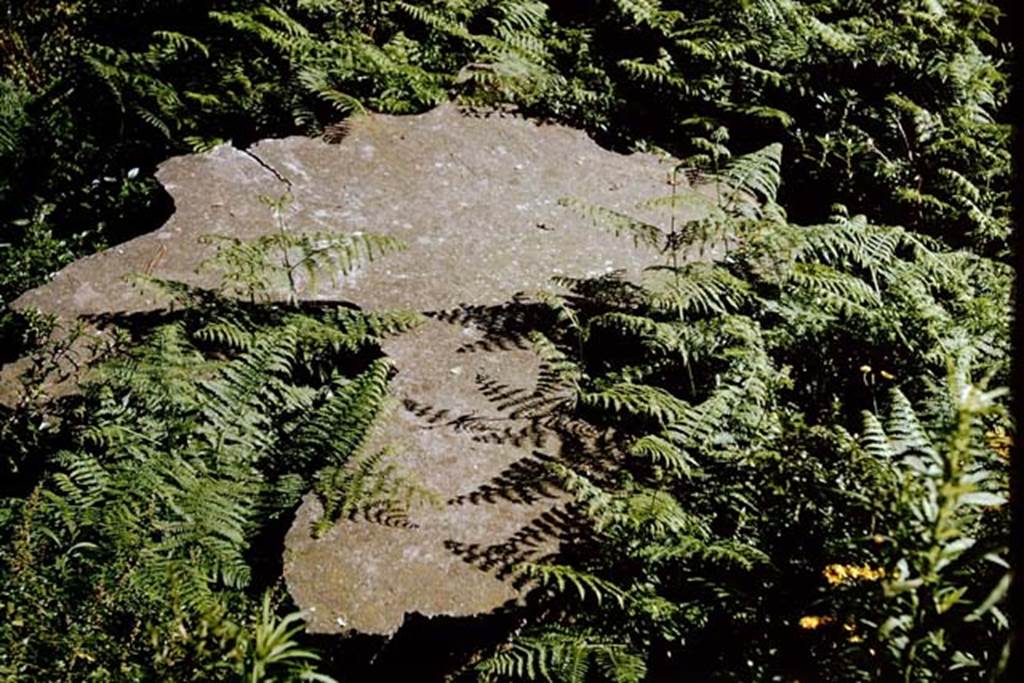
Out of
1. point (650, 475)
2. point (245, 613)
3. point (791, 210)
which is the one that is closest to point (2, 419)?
A: point (245, 613)

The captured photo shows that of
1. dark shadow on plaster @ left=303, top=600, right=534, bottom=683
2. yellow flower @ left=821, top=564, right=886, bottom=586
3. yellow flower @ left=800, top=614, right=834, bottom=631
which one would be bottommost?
dark shadow on plaster @ left=303, top=600, right=534, bottom=683

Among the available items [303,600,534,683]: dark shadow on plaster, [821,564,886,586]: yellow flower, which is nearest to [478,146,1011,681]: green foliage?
[821,564,886,586]: yellow flower

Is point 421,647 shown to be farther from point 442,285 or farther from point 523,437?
point 442,285

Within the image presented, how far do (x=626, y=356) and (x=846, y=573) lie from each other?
1954 millimetres

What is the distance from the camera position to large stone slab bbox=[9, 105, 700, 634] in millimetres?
3934

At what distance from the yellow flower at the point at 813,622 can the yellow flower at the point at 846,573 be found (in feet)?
0.44

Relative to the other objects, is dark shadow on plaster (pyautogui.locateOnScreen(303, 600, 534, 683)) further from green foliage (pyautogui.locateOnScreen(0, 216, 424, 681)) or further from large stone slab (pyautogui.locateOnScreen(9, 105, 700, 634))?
green foliage (pyautogui.locateOnScreen(0, 216, 424, 681))

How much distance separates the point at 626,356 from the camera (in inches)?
204

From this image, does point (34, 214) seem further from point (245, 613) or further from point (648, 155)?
point (648, 155)

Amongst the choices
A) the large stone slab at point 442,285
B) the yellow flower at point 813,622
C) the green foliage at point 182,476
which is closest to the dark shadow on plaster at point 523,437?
the large stone slab at point 442,285

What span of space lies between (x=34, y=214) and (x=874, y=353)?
5.47m

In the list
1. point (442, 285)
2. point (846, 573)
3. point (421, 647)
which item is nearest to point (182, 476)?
point (421, 647)

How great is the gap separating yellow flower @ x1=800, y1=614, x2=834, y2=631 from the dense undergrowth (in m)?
0.03

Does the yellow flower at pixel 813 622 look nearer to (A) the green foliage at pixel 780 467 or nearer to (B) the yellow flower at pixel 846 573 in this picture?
(A) the green foliage at pixel 780 467
